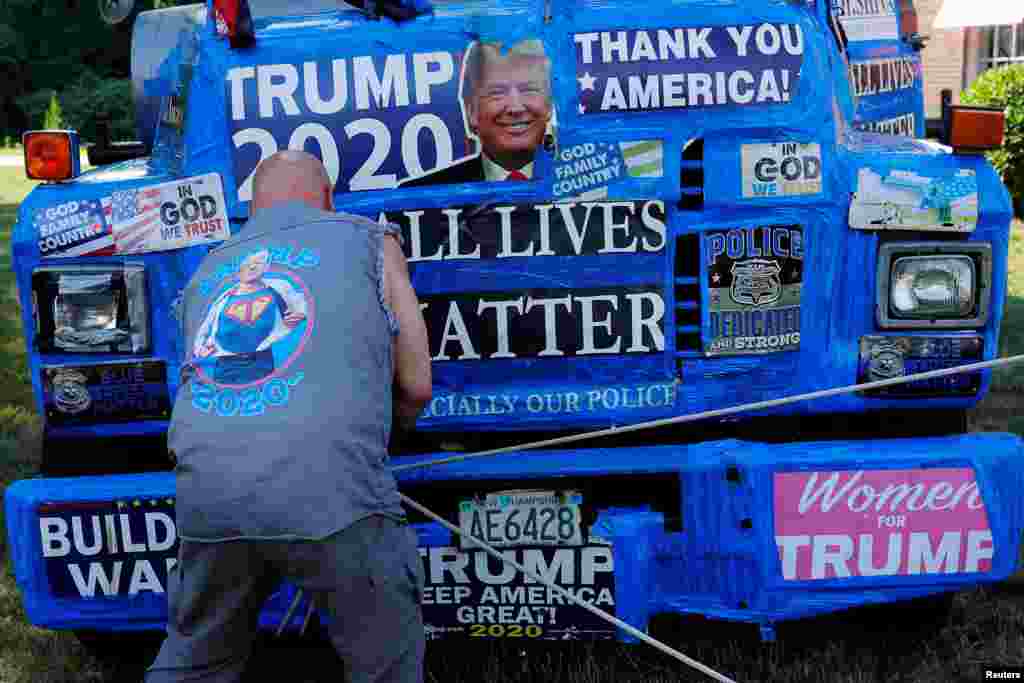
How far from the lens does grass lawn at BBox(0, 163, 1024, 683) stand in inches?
141

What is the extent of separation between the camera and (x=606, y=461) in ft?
10.7

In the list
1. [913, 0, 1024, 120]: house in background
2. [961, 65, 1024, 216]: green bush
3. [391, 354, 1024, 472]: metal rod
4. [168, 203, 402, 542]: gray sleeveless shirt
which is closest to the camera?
[168, 203, 402, 542]: gray sleeveless shirt

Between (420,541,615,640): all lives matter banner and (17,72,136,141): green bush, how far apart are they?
30878mm

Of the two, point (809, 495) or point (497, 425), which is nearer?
point (809, 495)

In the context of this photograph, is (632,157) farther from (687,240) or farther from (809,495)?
(809,495)

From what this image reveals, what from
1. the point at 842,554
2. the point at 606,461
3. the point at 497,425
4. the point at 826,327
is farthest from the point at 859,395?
the point at 497,425

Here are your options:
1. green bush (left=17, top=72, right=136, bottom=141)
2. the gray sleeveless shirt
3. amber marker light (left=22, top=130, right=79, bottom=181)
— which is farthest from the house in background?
green bush (left=17, top=72, right=136, bottom=141)

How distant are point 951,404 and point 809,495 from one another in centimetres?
54

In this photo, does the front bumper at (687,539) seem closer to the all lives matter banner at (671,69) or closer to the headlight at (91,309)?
the headlight at (91,309)

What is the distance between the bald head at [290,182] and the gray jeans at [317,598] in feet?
2.57

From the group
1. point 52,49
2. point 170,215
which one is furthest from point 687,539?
point 52,49

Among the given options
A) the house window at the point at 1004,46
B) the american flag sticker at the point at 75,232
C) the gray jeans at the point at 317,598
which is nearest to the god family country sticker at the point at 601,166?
the gray jeans at the point at 317,598

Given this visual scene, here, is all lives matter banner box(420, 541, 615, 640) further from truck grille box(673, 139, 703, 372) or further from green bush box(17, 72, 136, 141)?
green bush box(17, 72, 136, 141)

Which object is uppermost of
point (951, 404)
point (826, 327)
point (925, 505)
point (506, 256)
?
point (506, 256)
